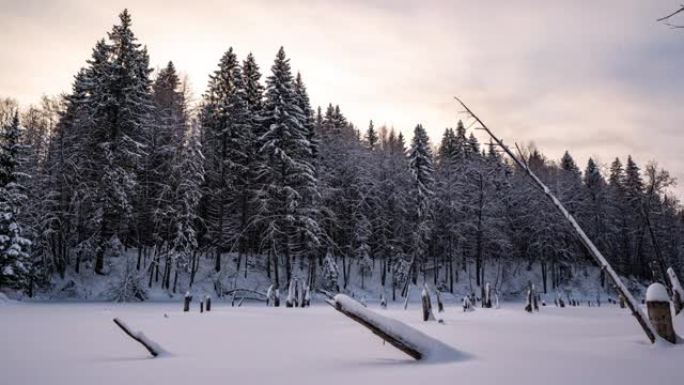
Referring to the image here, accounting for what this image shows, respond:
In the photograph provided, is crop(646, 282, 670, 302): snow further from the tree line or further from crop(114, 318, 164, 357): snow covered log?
the tree line

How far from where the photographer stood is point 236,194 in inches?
1522

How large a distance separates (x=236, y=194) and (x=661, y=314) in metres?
34.7

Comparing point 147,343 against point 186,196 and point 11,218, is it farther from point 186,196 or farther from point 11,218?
point 186,196

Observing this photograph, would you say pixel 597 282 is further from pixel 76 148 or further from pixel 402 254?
pixel 76 148

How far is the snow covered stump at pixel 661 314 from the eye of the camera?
6.44 meters

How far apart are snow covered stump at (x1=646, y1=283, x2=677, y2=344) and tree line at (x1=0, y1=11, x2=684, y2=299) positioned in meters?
16.7

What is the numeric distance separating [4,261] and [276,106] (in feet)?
65.2

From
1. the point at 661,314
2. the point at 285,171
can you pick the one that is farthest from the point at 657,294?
the point at 285,171

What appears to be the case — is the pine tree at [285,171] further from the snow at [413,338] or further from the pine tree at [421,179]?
the snow at [413,338]

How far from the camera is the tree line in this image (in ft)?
104

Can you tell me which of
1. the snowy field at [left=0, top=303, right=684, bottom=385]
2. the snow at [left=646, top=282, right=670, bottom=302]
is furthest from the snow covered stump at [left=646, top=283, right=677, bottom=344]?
the snowy field at [left=0, top=303, right=684, bottom=385]

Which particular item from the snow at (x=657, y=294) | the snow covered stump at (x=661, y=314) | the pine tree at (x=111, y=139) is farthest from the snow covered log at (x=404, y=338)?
the pine tree at (x=111, y=139)

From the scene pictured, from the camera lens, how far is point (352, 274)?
45.6 m

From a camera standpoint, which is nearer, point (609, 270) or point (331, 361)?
point (331, 361)
